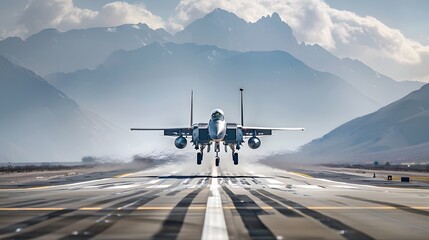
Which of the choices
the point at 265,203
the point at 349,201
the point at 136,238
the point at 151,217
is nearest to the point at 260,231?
the point at 136,238

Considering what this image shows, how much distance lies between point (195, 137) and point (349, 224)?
49920 mm

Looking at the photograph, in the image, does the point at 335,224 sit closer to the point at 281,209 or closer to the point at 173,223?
the point at 173,223

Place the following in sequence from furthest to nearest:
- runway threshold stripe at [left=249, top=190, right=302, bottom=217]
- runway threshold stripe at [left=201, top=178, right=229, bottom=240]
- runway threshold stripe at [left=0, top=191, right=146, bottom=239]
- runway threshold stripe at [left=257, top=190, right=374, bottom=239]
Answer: runway threshold stripe at [left=249, top=190, right=302, bottom=217]
runway threshold stripe at [left=0, top=191, right=146, bottom=239]
runway threshold stripe at [left=257, top=190, right=374, bottom=239]
runway threshold stripe at [left=201, top=178, right=229, bottom=240]

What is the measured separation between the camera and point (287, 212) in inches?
911

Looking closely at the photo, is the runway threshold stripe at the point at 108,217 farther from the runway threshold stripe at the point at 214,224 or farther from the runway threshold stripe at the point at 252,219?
the runway threshold stripe at the point at 252,219

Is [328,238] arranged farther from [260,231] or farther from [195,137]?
[195,137]

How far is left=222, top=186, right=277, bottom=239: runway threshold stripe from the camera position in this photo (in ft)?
53.9

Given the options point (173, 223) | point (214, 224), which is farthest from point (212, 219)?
point (173, 223)

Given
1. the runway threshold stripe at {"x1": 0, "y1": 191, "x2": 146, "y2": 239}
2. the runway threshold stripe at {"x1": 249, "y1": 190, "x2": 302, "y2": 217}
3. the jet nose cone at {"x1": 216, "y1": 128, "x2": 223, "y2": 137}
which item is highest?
the jet nose cone at {"x1": 216, "y1": 128, "x2": 223, "y2": 137}

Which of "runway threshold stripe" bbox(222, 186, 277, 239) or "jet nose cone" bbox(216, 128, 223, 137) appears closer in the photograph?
"runway threshold stripe" bbox(222, 186, 277, 239)

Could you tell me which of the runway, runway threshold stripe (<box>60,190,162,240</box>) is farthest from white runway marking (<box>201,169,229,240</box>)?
runway threshold stripe (<box>60,190,162,240</box>)

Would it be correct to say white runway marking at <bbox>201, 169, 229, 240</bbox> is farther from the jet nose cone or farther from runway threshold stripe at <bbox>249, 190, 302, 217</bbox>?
the jet nose cone

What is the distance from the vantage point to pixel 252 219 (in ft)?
66.7

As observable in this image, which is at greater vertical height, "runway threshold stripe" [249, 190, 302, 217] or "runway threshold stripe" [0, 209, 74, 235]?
"runway threshold stripe" [249, 190, 302, 217]
